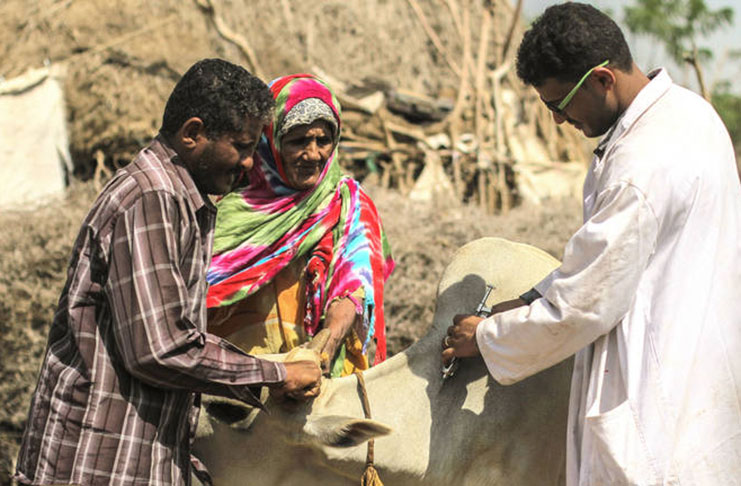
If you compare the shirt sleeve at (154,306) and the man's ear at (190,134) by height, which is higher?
the man's ear at (190,134)

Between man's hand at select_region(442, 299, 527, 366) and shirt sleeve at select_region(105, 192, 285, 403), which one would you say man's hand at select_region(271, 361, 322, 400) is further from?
man's hand at select_region(442, 299, 527, 366)

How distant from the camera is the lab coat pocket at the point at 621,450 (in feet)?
→ 7.54

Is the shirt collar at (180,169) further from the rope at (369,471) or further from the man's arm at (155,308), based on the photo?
the rope at (369,471)

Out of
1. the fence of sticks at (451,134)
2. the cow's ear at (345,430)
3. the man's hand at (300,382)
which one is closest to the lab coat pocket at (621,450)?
the cow's ear at (345,430)

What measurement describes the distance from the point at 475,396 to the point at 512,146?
6474 mm

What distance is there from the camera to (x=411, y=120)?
8641 millimetres

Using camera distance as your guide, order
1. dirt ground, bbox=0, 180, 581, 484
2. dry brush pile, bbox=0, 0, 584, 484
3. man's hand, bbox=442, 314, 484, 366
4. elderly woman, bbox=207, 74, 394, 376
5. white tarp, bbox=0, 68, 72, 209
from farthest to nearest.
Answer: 1. white tarp, bbox=0, 68, 72, 209
2. dry brush pile, bbox=0, 0, 584, 484
3. dirt ground, bbox=0, 180, 581, 484
4. elderly woman, bbox=207, 74, 394, 376
5. man's hand, bbox=442, 314, 484, 366

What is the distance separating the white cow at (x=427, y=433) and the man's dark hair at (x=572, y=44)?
0.88 meters

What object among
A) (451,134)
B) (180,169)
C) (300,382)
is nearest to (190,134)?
(180,169)

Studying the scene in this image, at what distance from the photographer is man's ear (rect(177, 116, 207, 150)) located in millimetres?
2439

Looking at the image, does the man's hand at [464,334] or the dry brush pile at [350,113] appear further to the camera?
the dry brush pile at [350,113]

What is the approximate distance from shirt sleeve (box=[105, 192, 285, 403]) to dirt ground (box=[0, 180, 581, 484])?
3.51 m

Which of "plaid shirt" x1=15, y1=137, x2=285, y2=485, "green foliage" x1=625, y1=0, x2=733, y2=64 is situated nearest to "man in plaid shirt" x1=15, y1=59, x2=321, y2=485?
"plaid shirt" x1=15, y1=137, x2=285, y2=485

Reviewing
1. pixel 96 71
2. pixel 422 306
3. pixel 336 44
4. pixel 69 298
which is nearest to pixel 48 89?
pixel 96 71
